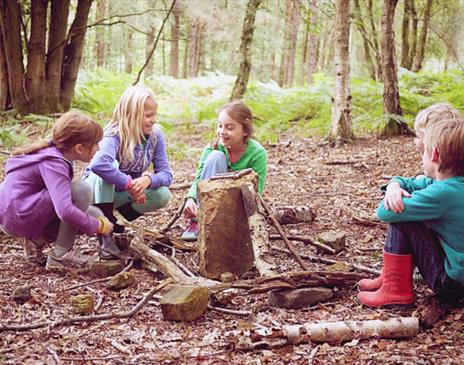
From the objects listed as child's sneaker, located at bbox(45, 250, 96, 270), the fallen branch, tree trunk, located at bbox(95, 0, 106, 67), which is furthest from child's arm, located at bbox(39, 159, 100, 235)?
tree trunk, located at bbox(95, 0, 106, 67)

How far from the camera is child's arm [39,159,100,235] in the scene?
3.37 metres

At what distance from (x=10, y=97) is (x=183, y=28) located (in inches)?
618

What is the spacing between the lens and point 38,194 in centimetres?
346

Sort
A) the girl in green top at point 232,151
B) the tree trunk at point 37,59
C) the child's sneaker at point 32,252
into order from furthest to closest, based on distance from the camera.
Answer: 1. the tree trunk at point 37,59
2. the girl in green top at point 232,151
3. the child's sneaker at point 32,252

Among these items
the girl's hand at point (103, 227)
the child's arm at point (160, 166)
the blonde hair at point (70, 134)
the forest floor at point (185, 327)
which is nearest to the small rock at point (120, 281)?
the forest floor at point (185, 327)

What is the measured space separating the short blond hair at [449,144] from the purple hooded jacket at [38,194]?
7.23ft

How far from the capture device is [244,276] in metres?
3.51

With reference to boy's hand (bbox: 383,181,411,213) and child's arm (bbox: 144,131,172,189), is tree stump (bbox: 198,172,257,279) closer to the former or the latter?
child's arm (bbox: 144,131,172,189)

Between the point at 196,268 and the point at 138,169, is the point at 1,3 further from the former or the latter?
the point at 196,268

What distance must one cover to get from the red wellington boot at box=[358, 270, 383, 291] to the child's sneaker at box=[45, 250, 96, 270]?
1840mm

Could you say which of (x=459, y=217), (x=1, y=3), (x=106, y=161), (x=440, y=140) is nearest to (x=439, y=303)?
(x=459, y=217)

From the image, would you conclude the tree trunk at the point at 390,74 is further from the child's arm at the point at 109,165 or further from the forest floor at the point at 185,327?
the child's arm at the point at 109,165

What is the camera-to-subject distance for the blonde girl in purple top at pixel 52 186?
340cm

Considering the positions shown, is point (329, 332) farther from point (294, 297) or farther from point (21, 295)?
point (21, 295)
